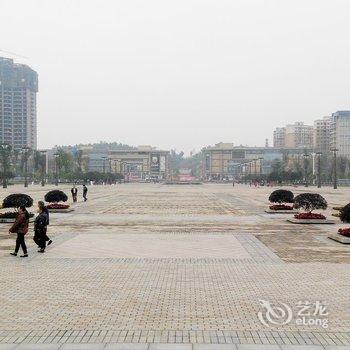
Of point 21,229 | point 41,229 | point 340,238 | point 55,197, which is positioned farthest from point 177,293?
point 55,197

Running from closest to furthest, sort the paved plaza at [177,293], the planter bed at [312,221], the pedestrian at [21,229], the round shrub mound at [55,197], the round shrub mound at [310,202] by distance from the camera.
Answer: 1. the paved plaza at [177,293]
2. the pedestrian at [21,229]
3. the planter bed at [312,221]
4. the round shrub mound at [310,202]
5. the round shrub mound at [55,197]

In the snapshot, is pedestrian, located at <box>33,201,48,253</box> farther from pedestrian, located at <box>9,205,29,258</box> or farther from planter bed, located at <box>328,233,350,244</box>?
planter bed, located at <box>328,233,350,244</box>

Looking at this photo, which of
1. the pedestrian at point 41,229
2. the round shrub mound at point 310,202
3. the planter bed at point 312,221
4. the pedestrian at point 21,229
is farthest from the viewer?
the round shrub mound at point 310,202

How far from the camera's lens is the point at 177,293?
11.1m

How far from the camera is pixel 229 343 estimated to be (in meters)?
7.87

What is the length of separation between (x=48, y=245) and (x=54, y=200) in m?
16.2

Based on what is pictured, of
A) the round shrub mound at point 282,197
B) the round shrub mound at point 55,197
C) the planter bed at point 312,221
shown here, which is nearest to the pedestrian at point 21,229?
the planter bed at point 312,221

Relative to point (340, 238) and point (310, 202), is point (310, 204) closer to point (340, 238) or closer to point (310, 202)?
point (310, 202)

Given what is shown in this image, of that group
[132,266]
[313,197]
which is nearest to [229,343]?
[132,266]

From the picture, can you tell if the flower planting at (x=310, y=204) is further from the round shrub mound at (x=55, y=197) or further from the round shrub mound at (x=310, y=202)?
the round shrub mound at (x=55, y=197)

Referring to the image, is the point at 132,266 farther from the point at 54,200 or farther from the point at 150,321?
the point at 54,200

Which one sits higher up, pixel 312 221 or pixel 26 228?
pixel 26 228

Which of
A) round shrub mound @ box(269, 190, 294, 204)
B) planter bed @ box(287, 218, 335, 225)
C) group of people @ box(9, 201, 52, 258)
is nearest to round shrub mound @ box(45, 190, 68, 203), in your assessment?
round shrub mound @ box(269, 190, 294, 204)

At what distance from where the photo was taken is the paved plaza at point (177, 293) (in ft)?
26.8
